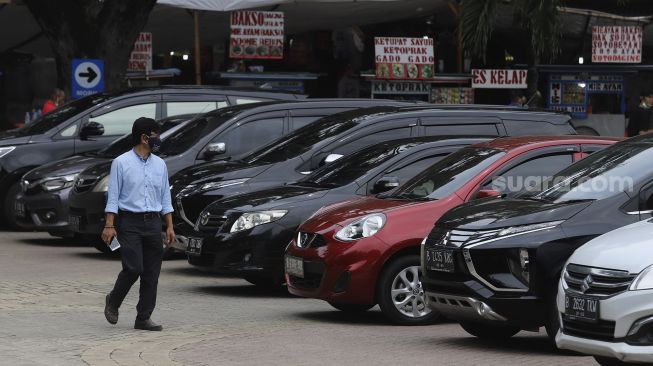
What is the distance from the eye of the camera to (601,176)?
9.56 metres

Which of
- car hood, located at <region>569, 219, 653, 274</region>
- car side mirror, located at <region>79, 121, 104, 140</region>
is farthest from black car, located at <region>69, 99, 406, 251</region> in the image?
car hood, located at <region>569, 219, 653, 274</region>

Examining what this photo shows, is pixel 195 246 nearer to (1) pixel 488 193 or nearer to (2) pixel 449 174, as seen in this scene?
(2) pixel 449 174

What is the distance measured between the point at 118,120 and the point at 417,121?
18.5ft

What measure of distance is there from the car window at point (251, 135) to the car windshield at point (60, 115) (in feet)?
10.7

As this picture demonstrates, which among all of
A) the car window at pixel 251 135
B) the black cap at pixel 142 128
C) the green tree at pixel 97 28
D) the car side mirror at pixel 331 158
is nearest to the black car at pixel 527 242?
the black cap at pixel 142 128

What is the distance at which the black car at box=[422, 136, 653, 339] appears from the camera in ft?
29.7

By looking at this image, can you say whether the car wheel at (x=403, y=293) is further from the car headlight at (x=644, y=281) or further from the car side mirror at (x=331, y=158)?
the car headlight at (x=644, y=281)

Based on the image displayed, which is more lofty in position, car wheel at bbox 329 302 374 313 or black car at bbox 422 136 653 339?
black car at bbox 422 136 653 339

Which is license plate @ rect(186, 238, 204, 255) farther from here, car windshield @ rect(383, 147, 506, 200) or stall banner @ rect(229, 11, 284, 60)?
stall banner @ rect(229, 11, 284, 60)

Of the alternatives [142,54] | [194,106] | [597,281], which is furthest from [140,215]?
[142,54]

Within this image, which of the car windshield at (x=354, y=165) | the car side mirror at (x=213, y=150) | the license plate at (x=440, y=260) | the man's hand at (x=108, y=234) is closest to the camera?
the license plate at (x=440, y=260)

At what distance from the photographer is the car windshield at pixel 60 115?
18.5 metres

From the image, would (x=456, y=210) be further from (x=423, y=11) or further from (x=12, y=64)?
(x=12, y=64)

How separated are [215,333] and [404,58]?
16864 mm
